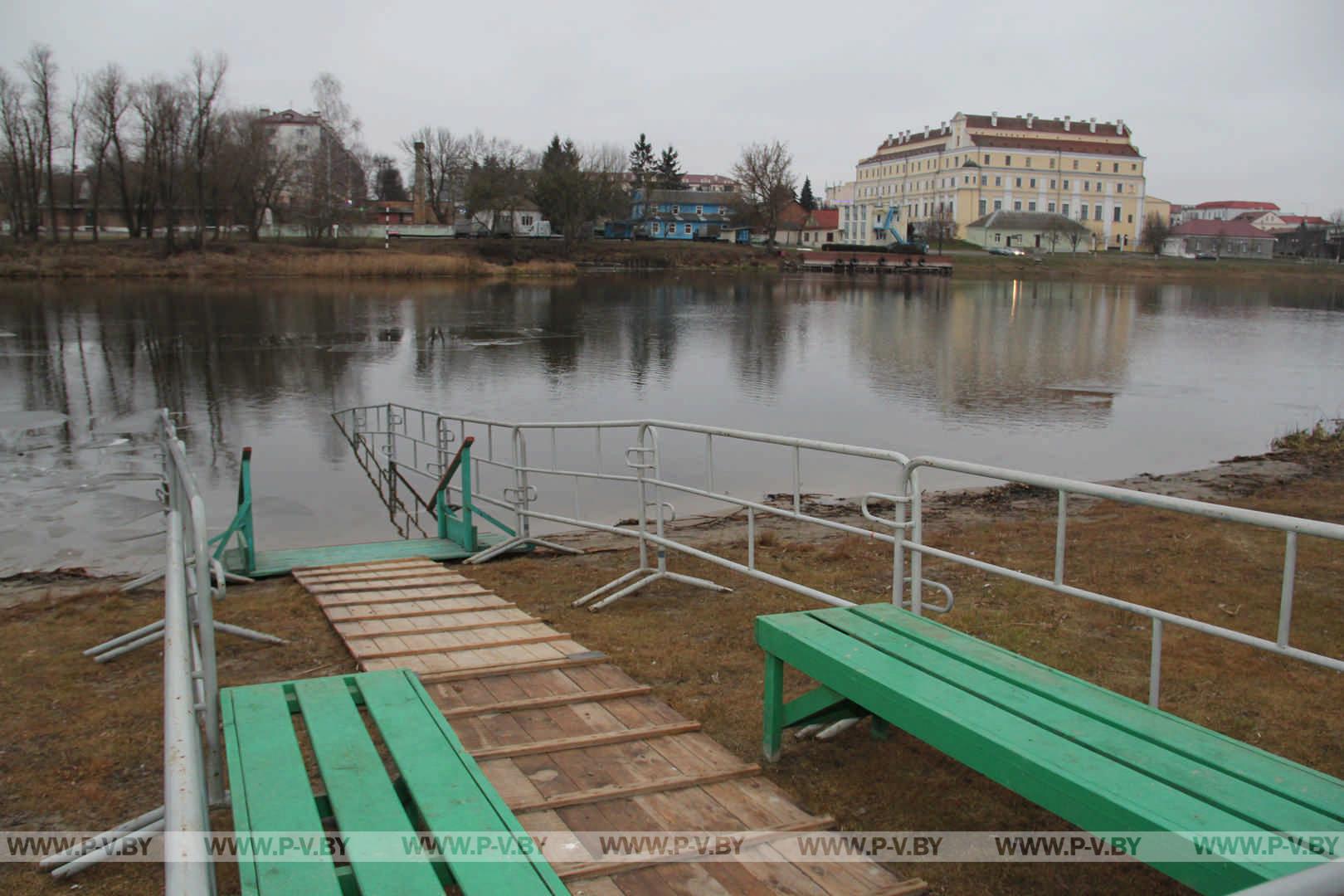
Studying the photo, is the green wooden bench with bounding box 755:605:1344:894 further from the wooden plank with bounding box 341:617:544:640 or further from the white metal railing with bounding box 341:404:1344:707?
the wooden plank with bounding box 341:617:544:640

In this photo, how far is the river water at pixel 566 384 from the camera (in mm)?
15312

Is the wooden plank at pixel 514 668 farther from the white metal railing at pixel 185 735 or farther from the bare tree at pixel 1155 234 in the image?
the bare tree at pixel 1155 234

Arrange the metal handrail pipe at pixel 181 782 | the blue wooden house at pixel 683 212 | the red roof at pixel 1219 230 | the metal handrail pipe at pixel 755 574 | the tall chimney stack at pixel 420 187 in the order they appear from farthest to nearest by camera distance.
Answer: the red roof at pixel 1219 230 < the blue wooden house at pixel 683 212 < the tall chimney stack at pixel 420 187 < the metal handrail pipe at pixel 755 574 < the metal handrail pipe at pixel 181 782

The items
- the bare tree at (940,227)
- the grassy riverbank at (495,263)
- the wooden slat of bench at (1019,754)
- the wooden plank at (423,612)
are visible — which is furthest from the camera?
the bare tree at (940,227)

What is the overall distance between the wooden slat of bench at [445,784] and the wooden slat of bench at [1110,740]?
1.70m

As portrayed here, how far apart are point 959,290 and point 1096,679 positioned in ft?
246

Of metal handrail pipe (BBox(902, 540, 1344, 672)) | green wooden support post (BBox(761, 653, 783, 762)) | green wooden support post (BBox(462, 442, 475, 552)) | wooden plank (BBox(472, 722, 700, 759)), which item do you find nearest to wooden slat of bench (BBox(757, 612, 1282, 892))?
green wooden support post (BBox(761, 653, 783, 762))

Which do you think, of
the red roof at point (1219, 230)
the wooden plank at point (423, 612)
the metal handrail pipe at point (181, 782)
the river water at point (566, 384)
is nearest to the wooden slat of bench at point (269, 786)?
the metal handrail pipe at point (181, 782)

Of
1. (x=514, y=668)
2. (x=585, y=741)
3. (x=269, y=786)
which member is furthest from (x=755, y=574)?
(x=269, y=786)

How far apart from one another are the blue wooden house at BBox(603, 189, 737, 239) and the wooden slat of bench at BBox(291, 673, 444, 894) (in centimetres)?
11877

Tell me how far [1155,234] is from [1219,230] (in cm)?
2170

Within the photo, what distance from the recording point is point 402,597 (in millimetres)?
7672

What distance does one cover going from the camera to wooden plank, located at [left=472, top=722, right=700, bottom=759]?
4.26 meters

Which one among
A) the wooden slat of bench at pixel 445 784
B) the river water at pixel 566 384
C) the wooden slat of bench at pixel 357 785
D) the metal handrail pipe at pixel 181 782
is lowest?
the river water at pixel 566 384
